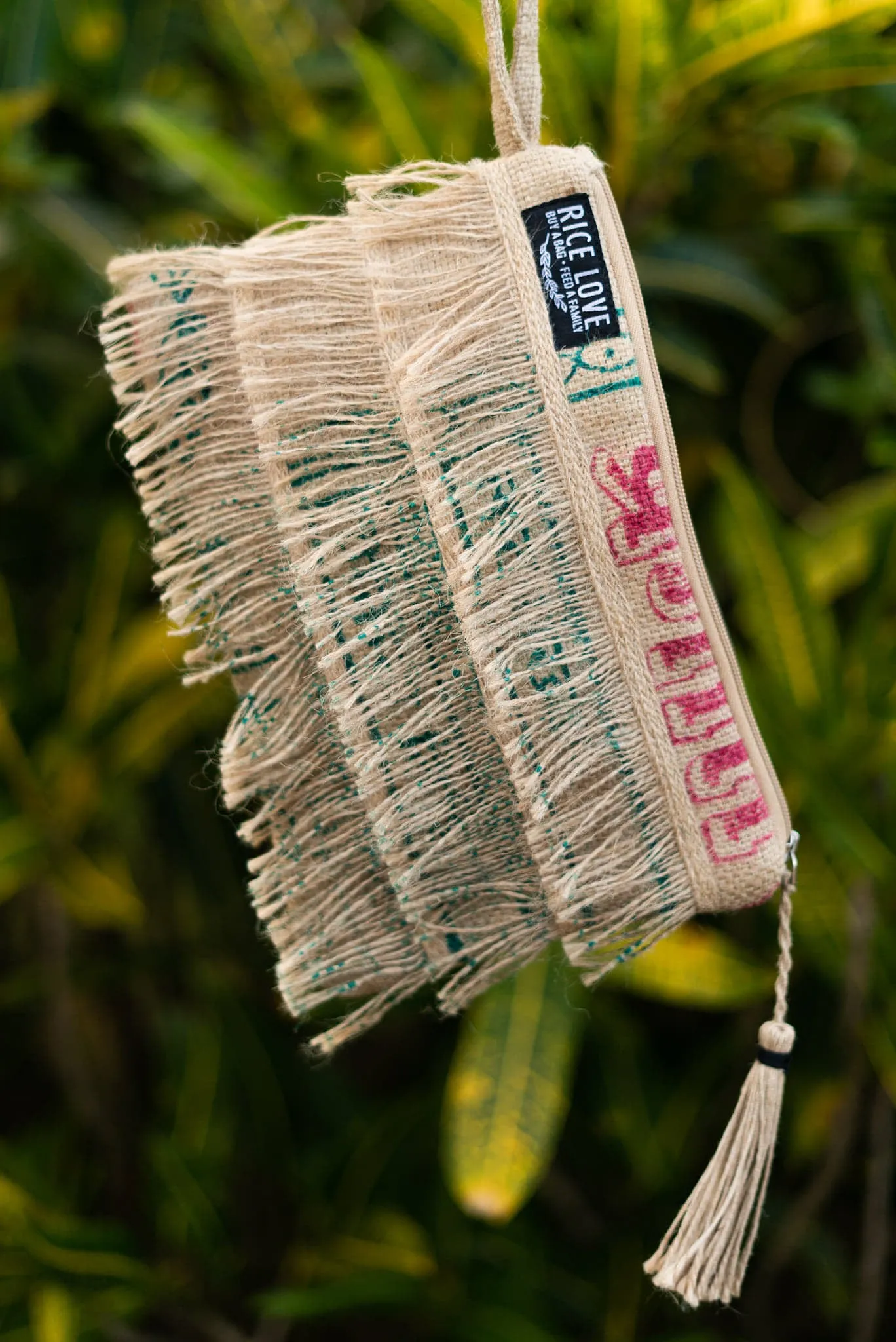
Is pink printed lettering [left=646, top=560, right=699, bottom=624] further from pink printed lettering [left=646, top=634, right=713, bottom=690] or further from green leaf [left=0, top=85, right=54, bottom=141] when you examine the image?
green leaf [left=0, top=85, right=54, bottom=141]

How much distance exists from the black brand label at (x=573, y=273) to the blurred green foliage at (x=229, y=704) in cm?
29

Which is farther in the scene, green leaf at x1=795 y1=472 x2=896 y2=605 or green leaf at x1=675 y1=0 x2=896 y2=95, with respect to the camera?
green leaf at x1=795 y1=472 x2=896 y2=605

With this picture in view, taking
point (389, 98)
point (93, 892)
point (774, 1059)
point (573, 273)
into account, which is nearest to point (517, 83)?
point (573, 273)

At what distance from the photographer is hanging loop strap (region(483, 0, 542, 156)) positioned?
1.58ft

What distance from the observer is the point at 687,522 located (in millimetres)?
481

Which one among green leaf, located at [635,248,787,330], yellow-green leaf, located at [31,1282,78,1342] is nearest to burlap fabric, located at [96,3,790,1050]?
green leaf, located at [635,248,787,330]

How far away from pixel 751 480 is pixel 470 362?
53 cm

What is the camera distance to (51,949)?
3.87 feet

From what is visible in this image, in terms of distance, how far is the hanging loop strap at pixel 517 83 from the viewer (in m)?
0.48

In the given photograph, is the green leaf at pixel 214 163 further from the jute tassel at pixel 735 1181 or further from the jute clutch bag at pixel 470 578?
the jute tassel at pixel 735 1181

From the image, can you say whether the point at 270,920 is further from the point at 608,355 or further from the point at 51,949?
the point at 51,949

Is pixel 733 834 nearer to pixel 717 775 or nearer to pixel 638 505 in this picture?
pixel 717 775

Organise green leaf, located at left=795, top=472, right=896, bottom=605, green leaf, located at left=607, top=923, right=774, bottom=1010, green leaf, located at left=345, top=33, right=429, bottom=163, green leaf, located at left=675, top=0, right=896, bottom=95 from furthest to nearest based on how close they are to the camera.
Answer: green leaf, located at left=795, top=472, right=896, bottom=605 < green leaf, located at left=607, top=923, right=774, bottom=1010 < green leaf, located at left=345, top=33, right=429, bottom=163 < green leaf, located at left=675, top=0, right=896, bottom=95

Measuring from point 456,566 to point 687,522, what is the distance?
12 centimetres
